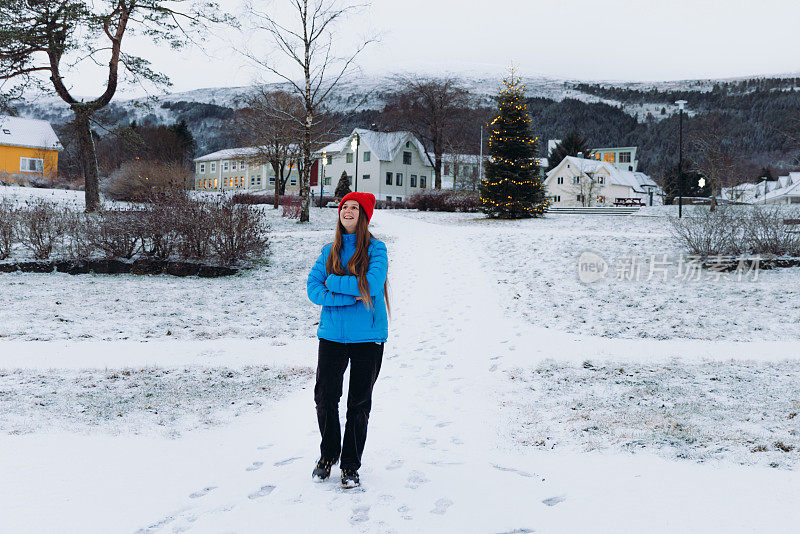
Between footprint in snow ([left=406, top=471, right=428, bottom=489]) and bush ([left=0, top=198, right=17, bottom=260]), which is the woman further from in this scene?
bush ([left=0, top=198, right=17, bottom=260])

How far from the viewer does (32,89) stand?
2302cm

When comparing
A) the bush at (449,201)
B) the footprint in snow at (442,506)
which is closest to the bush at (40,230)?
the footprint in snow at (442,506)

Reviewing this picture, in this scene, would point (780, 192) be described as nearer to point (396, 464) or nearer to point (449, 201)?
point (449, 201)

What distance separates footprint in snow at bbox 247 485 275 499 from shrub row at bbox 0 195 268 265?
1204cm

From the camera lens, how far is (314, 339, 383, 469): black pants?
3.91m

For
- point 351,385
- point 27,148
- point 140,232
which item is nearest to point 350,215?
point 351,385

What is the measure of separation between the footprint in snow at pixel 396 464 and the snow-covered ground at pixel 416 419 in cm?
2

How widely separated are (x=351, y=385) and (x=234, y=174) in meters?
79.0

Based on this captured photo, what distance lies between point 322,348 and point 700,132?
4327 cm

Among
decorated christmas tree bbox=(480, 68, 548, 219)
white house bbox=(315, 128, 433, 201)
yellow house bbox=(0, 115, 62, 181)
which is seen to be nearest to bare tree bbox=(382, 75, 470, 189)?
white house bbox=(315, 128, 433, 201)

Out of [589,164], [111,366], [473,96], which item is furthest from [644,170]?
[111,366]

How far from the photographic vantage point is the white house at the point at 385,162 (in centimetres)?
6072

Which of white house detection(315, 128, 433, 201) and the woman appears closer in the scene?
the woman

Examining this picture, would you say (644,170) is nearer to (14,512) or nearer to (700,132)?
(700,132)
